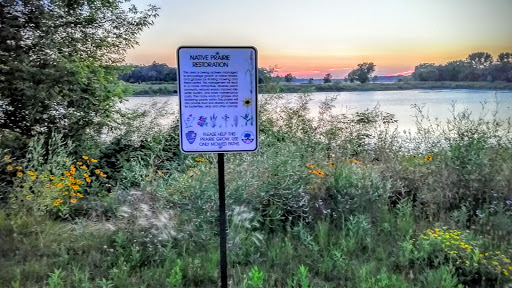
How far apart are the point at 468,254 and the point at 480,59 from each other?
4730 mm

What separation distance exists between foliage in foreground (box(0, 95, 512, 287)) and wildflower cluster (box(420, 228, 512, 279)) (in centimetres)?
1

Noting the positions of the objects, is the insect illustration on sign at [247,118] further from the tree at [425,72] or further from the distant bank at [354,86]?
the tree at [425,72]

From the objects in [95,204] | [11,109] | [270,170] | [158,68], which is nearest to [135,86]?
[158,68]

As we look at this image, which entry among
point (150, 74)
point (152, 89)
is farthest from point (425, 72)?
point (152, 89)

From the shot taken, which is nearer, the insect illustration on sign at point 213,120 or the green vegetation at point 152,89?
the insect illustration on sign at point 213,120

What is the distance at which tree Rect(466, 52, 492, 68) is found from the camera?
773 cm

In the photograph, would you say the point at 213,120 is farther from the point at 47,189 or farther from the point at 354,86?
the point at 354,86

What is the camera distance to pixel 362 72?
8094 mm

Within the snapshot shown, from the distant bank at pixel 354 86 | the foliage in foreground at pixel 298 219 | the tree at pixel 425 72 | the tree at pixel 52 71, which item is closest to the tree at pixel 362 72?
the distant bank at pixel 354 86

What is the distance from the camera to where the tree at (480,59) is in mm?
7730

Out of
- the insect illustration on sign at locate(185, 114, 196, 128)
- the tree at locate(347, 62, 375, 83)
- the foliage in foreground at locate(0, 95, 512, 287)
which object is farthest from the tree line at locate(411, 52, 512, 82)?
the insect illustration on sign at locate(185, 114, 196, 128)

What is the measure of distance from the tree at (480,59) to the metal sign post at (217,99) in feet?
18.8

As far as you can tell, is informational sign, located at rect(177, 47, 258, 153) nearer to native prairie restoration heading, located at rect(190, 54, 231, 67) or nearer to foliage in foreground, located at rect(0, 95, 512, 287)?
native prairie restoration heading, located at rect(190, 54, 231, 67)

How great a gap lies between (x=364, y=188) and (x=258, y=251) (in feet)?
5.02
